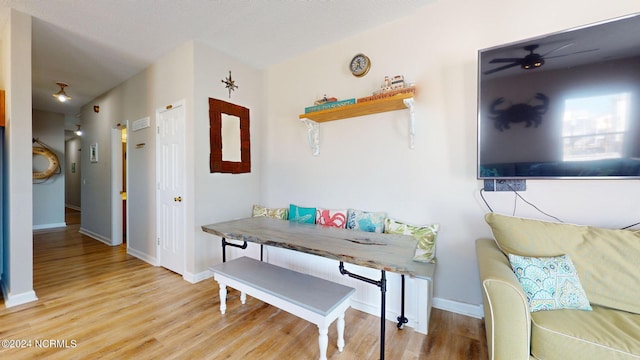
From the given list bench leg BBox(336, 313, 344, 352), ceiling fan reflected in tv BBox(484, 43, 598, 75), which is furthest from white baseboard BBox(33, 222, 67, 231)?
ceiling fan reflected in tv BBox(484, 43, 598, 75)

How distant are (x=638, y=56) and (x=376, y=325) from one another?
2361 millimetres

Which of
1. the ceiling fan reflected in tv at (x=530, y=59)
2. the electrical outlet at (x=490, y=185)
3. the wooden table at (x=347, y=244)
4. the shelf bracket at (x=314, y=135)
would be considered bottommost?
the wooden table at (x=347, y=244)

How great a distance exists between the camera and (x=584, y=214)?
5.40 feet

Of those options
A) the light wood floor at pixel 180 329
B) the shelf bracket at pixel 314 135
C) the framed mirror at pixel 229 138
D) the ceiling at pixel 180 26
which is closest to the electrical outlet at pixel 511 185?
the light wood floor at pixel 180 329

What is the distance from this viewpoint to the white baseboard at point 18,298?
6.96 ft

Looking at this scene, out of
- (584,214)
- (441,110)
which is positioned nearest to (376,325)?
(584,214)

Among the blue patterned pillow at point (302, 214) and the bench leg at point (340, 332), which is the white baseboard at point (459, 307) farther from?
the blue patterned pillow at point (302, 214)

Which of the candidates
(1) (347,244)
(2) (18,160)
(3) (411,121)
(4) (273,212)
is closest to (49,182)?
(2) (18,160)

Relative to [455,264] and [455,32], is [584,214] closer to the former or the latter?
[455,264]

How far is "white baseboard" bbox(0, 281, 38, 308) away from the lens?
6.96 ft

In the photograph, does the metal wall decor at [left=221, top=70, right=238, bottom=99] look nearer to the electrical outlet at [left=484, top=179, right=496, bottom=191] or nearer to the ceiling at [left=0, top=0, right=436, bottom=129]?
the ceiling at [left=0, top=0, right=436, bottom=129]

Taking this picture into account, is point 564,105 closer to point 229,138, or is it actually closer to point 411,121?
point 411,121

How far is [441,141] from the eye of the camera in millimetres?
2088

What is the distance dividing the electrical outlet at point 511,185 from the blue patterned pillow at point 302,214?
64.8 inches
